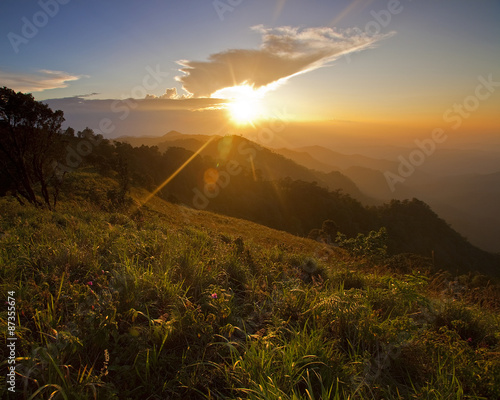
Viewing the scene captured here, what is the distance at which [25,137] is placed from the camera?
9.21 metres

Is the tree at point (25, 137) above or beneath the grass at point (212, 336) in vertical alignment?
above

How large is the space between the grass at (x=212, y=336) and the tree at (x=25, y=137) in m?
7.03

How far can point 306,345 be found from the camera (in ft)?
7.94

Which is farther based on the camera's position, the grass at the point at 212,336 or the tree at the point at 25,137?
the tree at the point at 25,137

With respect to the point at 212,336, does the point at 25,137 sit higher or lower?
higher

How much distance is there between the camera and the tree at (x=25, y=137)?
8.94 m

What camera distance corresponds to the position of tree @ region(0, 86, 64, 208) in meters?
8.94

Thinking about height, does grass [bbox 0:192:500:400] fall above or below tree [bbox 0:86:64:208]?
below

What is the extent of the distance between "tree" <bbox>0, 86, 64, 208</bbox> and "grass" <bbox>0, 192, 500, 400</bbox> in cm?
703

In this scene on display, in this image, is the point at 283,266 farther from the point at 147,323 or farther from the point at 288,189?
the point at 288,189

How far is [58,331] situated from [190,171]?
222 feet

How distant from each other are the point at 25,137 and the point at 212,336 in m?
10.7

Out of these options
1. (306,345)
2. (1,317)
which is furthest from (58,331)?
(306,345)

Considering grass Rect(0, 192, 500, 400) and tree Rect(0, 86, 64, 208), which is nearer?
grass Rect(0, 192, 500, 400)
